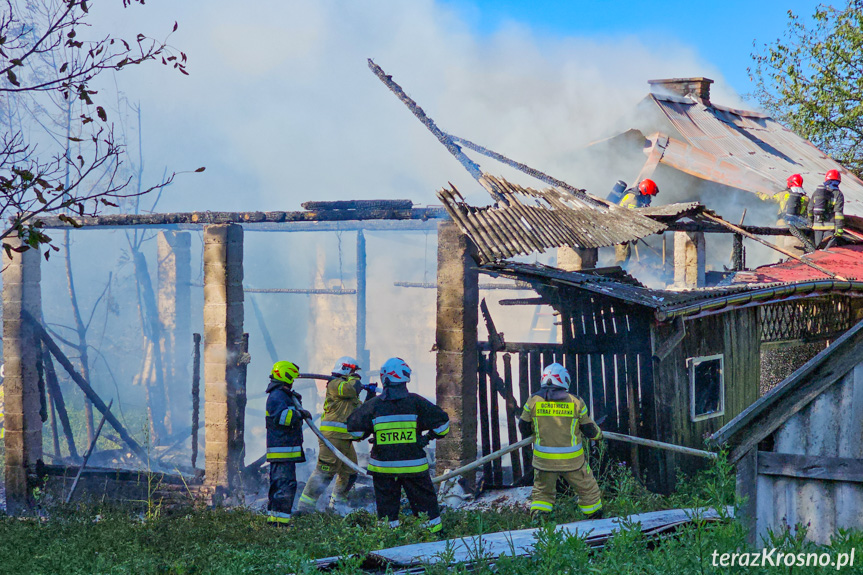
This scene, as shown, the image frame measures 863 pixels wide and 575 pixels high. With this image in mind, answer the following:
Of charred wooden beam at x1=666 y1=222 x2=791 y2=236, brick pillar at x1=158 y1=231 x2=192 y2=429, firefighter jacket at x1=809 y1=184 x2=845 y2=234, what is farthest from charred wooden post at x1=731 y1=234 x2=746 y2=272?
brick pillar at x1=158 y1=231 x2=192 y2=429

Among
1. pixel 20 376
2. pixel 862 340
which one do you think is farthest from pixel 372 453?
pixel 20 376

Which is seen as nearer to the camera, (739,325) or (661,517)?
(661,517)

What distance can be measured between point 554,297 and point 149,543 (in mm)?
4890

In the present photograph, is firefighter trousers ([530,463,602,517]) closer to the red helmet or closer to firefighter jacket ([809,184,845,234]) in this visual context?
the red helmet

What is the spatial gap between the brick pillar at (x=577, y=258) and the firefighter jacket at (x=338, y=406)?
3.53m

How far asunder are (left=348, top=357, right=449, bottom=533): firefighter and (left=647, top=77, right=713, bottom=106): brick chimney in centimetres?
1439

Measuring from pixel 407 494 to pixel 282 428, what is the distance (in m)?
1.81

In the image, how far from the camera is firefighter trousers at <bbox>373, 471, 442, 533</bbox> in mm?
7070

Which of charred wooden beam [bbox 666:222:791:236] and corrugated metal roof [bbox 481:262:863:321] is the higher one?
charred wooden beam [bbox 666:222:791:236]

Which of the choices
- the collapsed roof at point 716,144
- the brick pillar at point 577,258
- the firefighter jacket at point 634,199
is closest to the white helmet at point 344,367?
the brick pillar at point 577,258

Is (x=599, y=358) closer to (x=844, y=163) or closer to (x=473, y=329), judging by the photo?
(x=473, y=329)

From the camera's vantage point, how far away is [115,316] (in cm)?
2252

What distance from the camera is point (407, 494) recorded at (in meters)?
7.10

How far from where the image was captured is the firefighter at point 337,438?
29.1 ft
